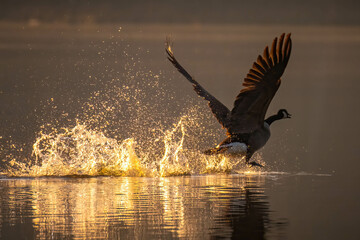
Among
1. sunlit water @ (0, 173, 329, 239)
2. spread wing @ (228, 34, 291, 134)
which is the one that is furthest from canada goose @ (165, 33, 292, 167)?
sunlit water @ (0, 173, 329, 239)

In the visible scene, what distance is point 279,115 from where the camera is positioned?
55.8ft

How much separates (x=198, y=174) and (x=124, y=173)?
1.82m

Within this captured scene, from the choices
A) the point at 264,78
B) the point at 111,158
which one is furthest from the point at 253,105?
the point at 111,158

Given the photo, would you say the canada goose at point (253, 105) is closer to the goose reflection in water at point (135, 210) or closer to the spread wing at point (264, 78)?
the spread wing at point (264, 78)

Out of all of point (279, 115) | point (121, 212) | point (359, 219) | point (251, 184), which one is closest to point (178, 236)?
point (121, 212)

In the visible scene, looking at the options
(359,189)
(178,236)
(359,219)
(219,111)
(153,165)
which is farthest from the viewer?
(153,165)

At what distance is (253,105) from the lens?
14.9m

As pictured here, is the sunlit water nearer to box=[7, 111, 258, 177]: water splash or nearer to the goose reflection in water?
the goose reflection in water

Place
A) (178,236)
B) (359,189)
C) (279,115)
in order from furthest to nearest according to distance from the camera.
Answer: (279,115) < (359,189) < (178,236)

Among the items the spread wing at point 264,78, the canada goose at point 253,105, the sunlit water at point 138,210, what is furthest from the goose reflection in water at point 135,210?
the spread wing at point 264,78

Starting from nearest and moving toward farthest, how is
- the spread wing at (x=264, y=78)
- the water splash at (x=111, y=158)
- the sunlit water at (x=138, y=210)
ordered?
the sunlit water at (x=138, y=210) → the spread wing at (x=264, y=78) → the water splash at (x=111, y=158)

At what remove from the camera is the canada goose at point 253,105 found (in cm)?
1421

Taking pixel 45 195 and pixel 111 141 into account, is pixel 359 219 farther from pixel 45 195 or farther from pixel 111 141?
pixel 111 141

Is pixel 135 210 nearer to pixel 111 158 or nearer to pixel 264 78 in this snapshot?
pixel 264 78
